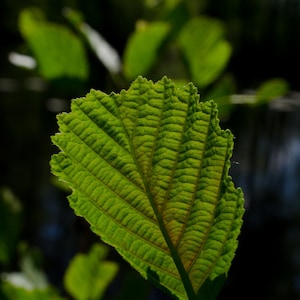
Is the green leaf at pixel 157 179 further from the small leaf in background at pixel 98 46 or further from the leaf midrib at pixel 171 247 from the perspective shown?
the small leaf in background at pixel 98 46

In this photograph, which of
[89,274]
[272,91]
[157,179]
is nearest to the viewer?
[157,179]

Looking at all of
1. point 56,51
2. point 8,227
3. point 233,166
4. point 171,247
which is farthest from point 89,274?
point 233,166

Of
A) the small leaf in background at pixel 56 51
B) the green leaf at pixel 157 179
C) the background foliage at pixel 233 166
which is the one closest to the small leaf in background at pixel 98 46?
the small leaf in background at pixel 56 51

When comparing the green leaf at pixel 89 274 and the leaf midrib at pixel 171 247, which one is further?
the green leaf at pixel 89 274

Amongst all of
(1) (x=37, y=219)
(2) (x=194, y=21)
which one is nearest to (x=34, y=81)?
→ (1) (x=37, y=219)

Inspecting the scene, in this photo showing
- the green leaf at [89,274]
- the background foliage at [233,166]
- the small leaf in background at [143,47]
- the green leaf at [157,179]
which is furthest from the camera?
the background foliage at [233,166]

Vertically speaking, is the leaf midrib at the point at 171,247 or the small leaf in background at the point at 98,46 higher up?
the small leaf in background at the point at 98,46

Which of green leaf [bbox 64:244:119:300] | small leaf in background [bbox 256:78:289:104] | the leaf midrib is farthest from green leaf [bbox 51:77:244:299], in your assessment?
small leaf in background [bbox 256:78:289:104]

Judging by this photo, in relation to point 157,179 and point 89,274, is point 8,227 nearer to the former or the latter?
point 89,274
